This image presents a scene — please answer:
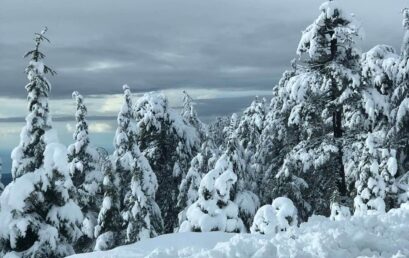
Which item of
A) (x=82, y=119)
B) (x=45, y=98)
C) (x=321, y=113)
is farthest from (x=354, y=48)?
(x=82, y=119)

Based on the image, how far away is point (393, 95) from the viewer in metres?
21.8

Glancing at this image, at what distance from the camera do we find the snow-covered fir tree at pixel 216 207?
21.0m

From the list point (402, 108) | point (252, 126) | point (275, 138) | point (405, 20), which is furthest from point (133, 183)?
point (252, 126)

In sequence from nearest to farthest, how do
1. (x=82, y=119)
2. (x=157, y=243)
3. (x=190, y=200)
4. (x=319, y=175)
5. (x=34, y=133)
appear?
1. (x=157, y=243)
2. (x=34, y=133)
3. (x=319, y=175)
4. (x=190, y=200)
5. (x=82, y=119)

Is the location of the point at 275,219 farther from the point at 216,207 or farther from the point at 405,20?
the point at 405,20

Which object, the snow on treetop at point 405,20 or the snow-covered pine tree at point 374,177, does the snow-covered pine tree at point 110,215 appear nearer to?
the snow-covered pine tree at point 374,177

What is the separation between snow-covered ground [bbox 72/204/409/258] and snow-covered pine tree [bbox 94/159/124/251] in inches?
583

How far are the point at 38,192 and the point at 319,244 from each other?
41.4ft

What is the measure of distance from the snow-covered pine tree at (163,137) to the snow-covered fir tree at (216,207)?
26.1 feet

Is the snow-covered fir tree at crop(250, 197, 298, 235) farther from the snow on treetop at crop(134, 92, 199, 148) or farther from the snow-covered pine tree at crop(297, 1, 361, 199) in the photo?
the snow on treetop at crop(134, 92, 199, 148)

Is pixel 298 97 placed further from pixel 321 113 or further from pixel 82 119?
pixel 82 119

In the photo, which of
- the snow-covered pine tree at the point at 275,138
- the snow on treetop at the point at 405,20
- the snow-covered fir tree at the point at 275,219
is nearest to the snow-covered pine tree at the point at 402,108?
the snow on treetop at the point at 405,20

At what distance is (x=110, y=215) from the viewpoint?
26.6 m

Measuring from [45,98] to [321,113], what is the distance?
11.1 metres
